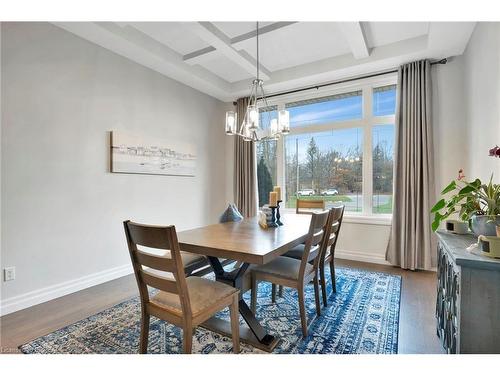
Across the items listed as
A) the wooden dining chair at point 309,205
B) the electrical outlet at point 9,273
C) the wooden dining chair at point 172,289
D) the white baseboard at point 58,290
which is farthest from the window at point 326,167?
the electrical outlet at point 9,273

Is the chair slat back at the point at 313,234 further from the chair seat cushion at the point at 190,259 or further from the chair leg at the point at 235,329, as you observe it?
the chair seat cushion at the point at 190,259

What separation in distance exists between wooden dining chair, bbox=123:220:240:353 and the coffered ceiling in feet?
7.18

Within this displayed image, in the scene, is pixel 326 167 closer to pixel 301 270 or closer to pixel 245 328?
pixel 301 270

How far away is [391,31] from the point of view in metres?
2.91

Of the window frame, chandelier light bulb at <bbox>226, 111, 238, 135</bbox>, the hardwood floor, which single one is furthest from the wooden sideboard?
the window frame

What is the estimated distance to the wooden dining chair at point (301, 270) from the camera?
1838 mm

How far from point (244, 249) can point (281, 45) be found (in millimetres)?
2671

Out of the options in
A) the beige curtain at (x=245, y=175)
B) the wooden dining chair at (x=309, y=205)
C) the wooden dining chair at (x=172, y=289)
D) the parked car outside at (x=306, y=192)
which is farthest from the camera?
the beige curtain at (x=245, y=175)

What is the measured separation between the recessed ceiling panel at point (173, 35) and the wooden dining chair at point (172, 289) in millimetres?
2372

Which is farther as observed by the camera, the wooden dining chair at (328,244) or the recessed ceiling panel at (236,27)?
the recessed ceiling panel at (236,27)

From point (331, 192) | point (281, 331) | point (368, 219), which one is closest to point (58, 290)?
point (281, 331)

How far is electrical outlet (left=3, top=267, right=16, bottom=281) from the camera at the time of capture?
7.38ft

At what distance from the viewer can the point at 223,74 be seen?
406cm
